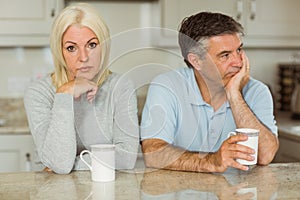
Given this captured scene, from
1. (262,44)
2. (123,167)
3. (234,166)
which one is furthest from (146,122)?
(262,44)

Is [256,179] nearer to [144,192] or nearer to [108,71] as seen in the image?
[144,192]

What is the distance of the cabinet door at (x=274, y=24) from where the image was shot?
121 inches

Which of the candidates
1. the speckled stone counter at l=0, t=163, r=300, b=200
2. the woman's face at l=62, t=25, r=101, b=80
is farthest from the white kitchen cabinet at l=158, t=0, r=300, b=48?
the speckled stone counter at l=0, t=163, r=300, b=200

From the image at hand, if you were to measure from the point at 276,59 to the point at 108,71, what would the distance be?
2337 millimetres

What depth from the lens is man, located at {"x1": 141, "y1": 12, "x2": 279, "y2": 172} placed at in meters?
1.43

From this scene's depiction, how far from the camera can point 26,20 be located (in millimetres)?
2854

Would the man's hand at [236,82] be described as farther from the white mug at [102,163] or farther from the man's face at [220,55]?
the white mug at [102,163]

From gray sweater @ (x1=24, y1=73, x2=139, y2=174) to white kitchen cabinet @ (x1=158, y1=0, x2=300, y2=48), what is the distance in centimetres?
161

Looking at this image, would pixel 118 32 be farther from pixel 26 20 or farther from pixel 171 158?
pixel 171 158

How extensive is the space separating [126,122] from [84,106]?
0.43 ft

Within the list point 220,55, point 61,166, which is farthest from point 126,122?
point 220,55

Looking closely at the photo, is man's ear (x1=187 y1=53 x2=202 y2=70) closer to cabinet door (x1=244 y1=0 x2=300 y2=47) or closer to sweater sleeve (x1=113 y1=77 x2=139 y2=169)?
sweater sleeve (x1=113 y1=77 x2=139 y2=169)

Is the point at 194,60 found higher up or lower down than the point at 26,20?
higher up

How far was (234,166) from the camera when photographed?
1383 mm
